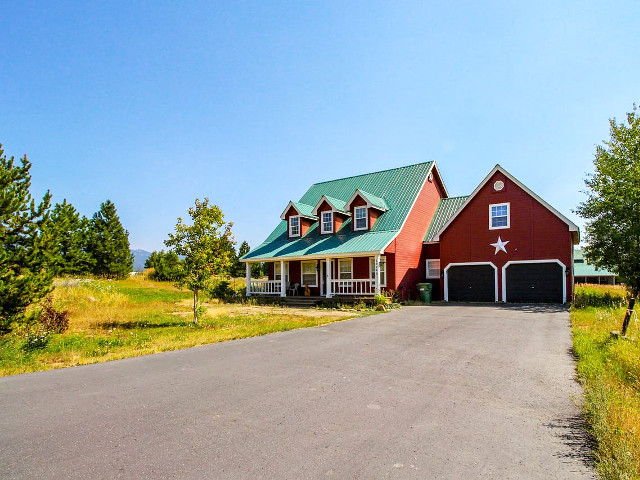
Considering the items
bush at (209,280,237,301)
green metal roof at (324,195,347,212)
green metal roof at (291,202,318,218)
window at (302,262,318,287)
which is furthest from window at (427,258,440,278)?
bush at (209,280,237,301)

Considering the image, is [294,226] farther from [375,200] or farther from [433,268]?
[433,268]

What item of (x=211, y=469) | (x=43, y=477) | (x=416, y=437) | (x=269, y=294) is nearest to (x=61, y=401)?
(x=43, y=477)

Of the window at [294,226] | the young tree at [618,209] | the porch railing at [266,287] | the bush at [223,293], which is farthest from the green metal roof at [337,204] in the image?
the young tree at [618,209]

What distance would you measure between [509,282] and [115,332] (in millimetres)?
20144

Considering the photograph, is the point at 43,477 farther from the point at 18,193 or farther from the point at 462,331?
the point at 462,331

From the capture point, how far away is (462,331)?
1316cm

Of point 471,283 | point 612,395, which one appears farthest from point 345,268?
point 612,395

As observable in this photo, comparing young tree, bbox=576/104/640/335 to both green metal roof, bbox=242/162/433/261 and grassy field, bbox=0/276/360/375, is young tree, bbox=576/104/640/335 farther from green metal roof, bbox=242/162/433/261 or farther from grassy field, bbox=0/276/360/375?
green metal roof, bbox=242/162/433/261

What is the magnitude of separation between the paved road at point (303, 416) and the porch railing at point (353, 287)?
13856 millimetres

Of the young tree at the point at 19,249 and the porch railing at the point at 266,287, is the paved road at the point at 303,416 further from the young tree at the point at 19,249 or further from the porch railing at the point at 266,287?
the porch railing at the point at 266,287

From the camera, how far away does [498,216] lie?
24.0 metres

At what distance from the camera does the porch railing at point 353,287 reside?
24266mm

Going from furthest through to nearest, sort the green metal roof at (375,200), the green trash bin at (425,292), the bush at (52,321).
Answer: the green metal roof at (375,200), the green trash bin at (425,292), the bush at (52,321)

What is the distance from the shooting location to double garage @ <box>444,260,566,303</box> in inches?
872
